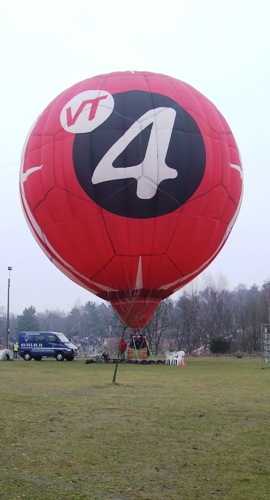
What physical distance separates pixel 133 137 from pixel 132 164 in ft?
3.41

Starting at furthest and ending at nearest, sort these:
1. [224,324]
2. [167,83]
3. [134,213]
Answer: [224,324]
[167,83]
[134,213]

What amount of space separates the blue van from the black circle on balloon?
15.2 metres

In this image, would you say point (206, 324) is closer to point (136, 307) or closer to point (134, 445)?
point (136, 307)

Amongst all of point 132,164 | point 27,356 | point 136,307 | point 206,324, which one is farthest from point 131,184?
point 206,324

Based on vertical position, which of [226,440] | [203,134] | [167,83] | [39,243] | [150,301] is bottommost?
[226,440]

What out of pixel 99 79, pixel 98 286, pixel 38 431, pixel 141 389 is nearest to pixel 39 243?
pixel 98 286

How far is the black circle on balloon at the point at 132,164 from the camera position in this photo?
2198 cm

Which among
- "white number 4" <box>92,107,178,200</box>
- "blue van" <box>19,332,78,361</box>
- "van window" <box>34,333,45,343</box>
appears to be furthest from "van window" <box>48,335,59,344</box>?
"white number 4" <box>92,107,178,200</box>

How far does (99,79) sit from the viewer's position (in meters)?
24.1

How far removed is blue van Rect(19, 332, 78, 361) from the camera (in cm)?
3500

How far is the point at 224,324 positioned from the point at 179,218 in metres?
51.3

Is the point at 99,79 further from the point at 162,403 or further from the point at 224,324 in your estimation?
the point at 224,324

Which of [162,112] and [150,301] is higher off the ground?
[162,112]

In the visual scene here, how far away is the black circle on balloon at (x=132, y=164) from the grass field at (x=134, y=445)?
9413 mm
